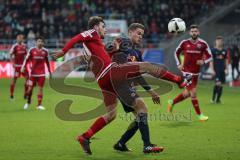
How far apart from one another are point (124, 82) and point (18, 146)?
99.9 inches

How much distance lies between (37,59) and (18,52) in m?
3.94

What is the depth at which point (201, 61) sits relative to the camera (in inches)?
648

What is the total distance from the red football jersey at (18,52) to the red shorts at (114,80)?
12.8m

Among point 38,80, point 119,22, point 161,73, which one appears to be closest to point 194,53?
point 38,80

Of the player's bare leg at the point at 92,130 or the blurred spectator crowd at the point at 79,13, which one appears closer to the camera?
the player's bare leg at the point at 92,130

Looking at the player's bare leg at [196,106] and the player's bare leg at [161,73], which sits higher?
the player's bare leg at [161,73]

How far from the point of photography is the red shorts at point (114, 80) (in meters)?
10.5

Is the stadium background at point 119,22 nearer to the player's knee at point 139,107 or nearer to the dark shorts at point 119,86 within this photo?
the dark shorts at point 119,86

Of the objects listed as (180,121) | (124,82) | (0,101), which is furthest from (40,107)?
(124,82)

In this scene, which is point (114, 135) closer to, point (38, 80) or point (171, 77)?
point (171, 77)

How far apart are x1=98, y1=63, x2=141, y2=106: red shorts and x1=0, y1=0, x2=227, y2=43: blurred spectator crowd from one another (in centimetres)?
2612

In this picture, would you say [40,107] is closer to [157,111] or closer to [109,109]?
A: [157,111]

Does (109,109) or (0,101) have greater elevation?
(109,109)

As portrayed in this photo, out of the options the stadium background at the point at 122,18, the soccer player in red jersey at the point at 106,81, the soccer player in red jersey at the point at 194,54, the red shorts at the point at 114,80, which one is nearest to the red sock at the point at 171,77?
the soccer player in red jersey at the point at 106,81
